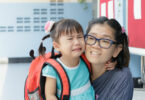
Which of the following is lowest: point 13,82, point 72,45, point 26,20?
point 13,82

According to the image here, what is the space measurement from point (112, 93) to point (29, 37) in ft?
15.8

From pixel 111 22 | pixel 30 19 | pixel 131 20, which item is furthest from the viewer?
pixel 30 19

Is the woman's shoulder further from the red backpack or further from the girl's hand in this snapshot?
the red backpack

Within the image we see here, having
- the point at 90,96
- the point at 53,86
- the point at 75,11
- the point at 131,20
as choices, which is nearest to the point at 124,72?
the point at 90,96

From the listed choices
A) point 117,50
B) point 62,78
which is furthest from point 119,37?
point 62,78

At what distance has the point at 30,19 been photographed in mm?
5742

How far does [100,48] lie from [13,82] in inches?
123

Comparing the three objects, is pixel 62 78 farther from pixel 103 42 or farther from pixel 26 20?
pixel 26 20

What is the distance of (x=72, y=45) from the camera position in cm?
119

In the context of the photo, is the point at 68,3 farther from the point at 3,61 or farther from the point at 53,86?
the point at 53,86

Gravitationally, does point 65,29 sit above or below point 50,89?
above

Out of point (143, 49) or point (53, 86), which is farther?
point (143, 49)

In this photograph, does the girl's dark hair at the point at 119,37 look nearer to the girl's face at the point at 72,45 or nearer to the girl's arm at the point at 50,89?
the girl's face at the point at 72,45

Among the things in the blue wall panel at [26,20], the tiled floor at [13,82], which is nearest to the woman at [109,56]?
the tiled floor at [13,82]
